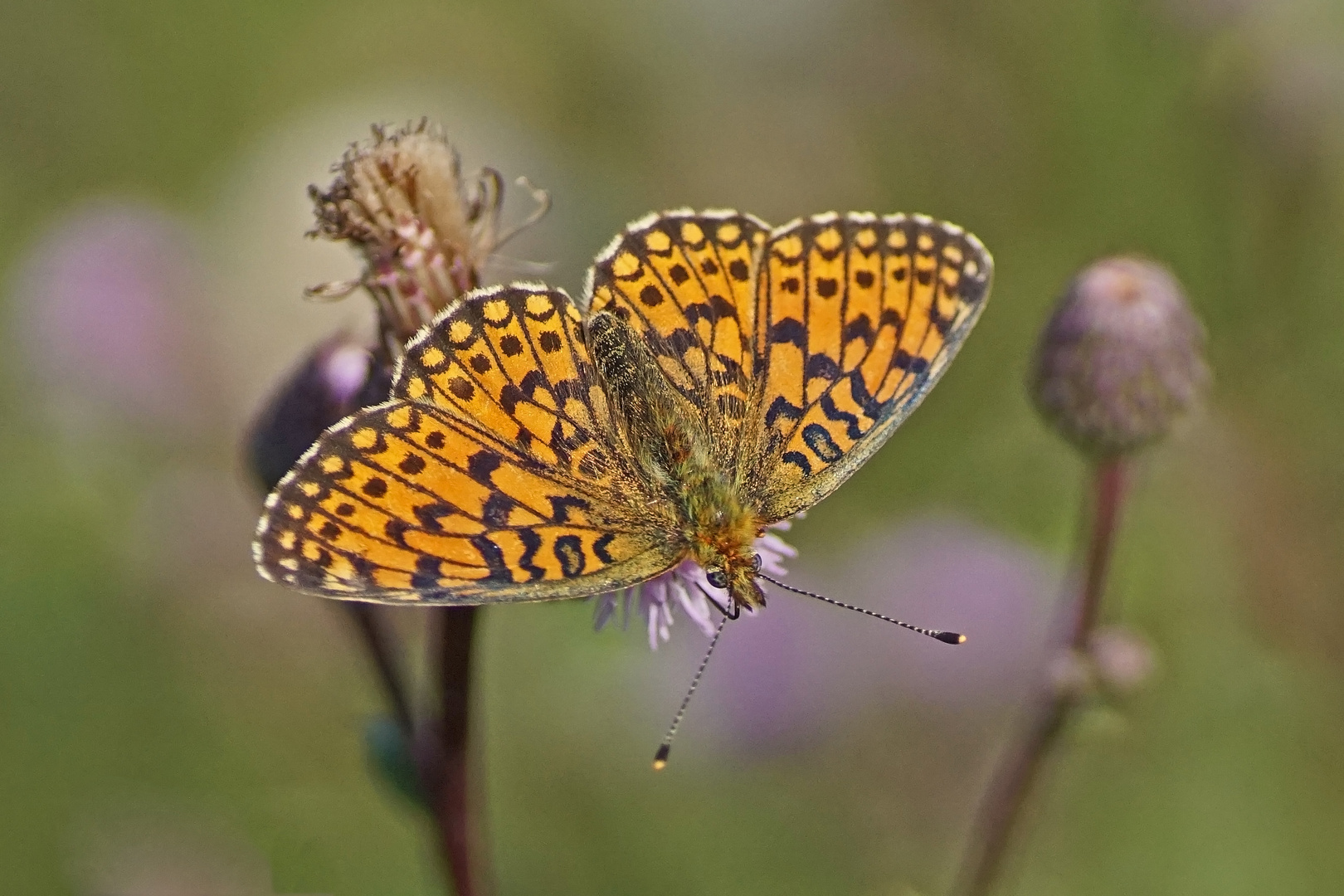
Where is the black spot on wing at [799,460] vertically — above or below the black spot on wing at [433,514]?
above

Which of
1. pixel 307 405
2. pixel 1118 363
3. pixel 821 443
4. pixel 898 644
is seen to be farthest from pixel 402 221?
pixel 898 644

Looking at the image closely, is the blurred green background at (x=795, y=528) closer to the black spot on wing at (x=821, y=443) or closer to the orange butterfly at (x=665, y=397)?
the orange butterfly at (x=665, y=397)

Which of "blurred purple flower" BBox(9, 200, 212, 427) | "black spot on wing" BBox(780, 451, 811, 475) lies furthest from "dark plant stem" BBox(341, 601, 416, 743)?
"blurred purple flower" BBox(9, 200, 212, 427)

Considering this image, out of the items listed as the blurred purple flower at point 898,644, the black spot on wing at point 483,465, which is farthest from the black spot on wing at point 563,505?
the blurred purple flower at point 898,644

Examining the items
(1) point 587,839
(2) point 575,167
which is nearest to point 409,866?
(1) point 587,839

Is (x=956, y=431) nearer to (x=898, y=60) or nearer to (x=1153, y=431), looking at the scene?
(x=898, y=60)
